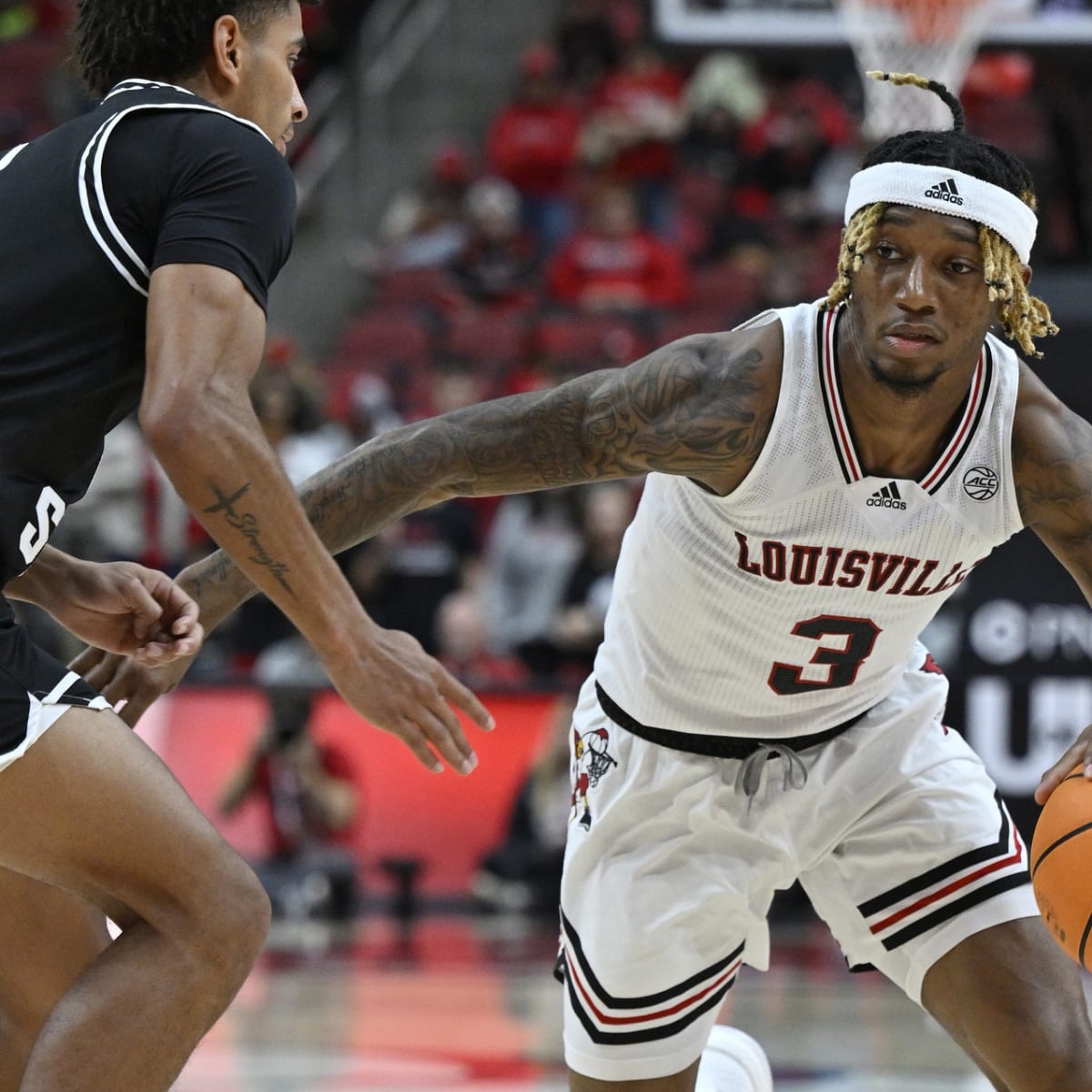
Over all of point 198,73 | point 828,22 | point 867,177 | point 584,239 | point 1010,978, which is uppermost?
point 198,73

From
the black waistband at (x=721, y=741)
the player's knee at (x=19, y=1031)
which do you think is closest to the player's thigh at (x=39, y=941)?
the player's knee at (x=19, y=1031)

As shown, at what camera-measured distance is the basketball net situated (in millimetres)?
9406

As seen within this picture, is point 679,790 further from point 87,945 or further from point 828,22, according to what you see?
point 828,22

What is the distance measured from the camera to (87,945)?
3537 millimetres

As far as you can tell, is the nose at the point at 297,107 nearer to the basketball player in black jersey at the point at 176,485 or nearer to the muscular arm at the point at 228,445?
the basketball player in black jersey at the point at 176,485

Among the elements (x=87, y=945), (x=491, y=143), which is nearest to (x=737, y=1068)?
(x=87, y=945)

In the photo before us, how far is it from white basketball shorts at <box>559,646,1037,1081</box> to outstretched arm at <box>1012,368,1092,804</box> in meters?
0.34

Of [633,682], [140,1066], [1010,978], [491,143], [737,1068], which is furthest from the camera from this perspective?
[491,143]

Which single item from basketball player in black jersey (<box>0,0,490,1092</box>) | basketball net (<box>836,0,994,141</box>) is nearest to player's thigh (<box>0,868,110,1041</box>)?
basketball player in black jersey (<box>0,0,490,1092</box>)

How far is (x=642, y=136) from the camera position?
1382 centimetres

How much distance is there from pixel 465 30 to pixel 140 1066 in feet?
45.3

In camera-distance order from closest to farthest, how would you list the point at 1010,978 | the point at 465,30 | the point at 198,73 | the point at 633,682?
the point at 198,73 → the point at 1010,978 → the point at 633,682 → the point at 465,30

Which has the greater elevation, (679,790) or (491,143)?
(679,790)

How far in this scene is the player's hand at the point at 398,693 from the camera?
9.88 ft
